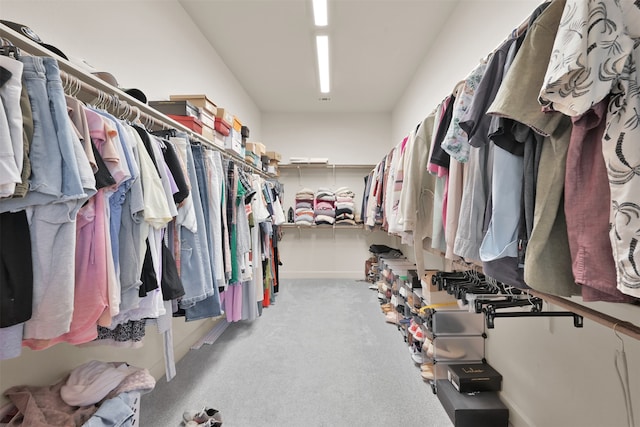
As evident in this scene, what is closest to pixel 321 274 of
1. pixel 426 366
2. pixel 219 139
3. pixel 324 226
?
pixel 324 226

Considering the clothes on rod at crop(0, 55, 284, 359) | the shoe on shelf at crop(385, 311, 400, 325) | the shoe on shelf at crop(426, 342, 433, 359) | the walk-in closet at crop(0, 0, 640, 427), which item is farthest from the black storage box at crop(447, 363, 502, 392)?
the clothes on rod at crop(0, 55, 284, 359)

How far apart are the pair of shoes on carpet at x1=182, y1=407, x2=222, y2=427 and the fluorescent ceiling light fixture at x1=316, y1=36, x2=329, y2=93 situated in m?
3.14

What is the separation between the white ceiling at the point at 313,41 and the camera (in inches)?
88.0

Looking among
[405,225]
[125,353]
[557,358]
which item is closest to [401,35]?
[405,225]

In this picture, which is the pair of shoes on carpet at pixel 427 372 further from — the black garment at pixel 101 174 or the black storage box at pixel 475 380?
the black garment at pixel 101 174

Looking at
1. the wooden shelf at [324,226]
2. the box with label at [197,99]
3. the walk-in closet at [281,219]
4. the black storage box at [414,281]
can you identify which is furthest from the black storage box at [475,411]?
the wooden shelf at [324,226]

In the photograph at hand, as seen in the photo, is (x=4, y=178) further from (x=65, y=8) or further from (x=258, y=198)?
(x=258, y=198)

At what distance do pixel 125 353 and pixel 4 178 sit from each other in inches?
56.3

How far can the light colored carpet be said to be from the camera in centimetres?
143

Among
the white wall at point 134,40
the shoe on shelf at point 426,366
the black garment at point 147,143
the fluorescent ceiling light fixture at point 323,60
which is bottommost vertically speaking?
the shoe on shelf at point 426,366

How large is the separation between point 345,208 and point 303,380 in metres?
2.78

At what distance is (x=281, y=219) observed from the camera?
2904 millimetres

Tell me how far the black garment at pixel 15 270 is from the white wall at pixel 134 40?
1022 mm

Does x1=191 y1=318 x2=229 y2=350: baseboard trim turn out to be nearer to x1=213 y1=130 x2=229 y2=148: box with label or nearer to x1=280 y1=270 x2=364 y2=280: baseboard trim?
x1=213 y1=130 x2=229 y2=148: box with label
